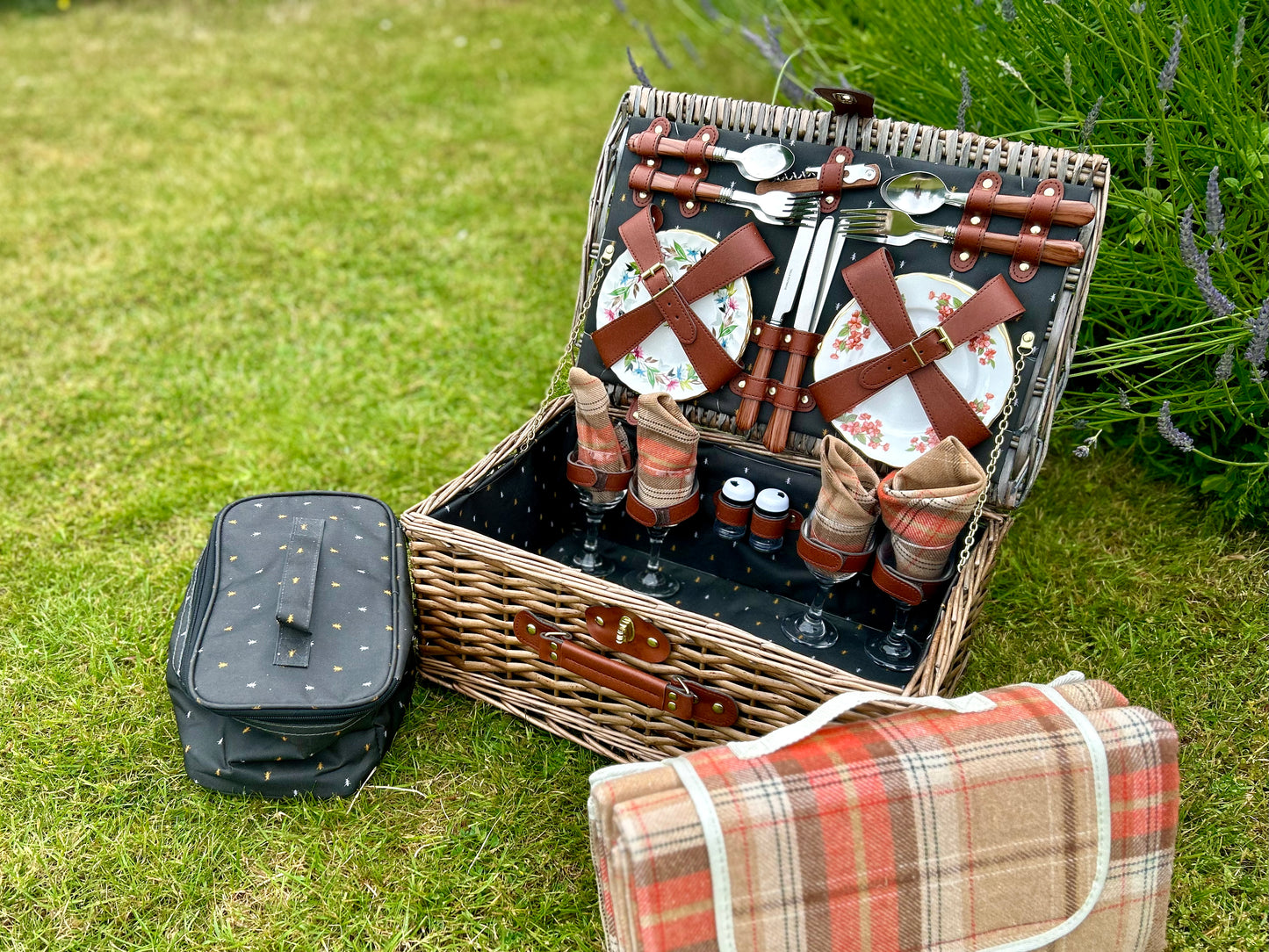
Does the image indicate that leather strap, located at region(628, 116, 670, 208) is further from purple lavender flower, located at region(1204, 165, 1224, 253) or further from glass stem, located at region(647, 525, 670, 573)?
purple lavender flower, located at region(1204, 165, 1224, 253)

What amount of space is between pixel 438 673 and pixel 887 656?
749 millimetres

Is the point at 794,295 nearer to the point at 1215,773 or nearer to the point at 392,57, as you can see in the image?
the point at 1215,773

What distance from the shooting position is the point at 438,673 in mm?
1609

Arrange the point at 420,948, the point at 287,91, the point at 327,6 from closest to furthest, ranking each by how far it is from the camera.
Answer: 1. the point at 420,948
2. the point at 287,91
3. the point at 327,6

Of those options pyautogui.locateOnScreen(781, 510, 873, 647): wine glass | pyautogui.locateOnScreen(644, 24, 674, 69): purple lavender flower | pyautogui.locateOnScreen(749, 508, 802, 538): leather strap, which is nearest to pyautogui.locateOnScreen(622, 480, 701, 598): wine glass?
pyautogui.locateOnScreen(749, 508, 802, 538): leather strap

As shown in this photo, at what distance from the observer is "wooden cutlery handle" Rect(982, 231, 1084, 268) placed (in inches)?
54.1

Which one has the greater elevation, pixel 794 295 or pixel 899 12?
pixel 899 12

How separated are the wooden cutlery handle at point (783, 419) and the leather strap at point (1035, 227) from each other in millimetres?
367

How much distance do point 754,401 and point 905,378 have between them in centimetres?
25

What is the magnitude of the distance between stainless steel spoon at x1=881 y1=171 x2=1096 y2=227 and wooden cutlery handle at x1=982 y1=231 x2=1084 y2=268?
0.03 m

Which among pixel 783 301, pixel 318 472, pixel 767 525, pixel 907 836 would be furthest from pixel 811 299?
pixel 318 472

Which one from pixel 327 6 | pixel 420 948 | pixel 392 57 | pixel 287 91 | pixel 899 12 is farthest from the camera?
pixel 327 6

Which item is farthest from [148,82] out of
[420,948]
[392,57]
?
[420,948]

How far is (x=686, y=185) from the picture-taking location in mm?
1619
